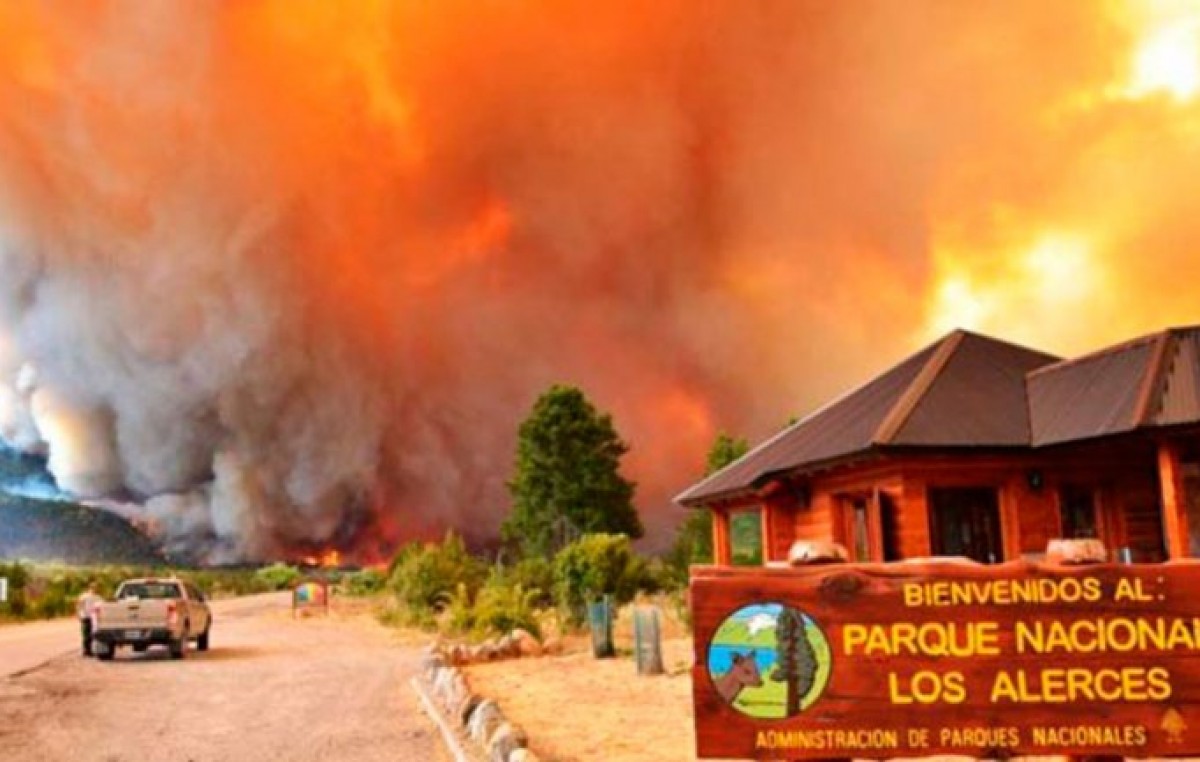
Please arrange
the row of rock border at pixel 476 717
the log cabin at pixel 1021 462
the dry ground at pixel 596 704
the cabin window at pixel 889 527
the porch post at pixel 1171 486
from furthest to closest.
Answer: the cabin window at pixel 889 527 → the log cabin at pixel 1021 462 → the porch post at pixel 1171 486 → the dry ground at pixel 596 704 → the row of rock border at pixel 476 717

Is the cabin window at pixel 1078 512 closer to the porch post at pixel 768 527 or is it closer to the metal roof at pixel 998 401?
Answer: the metal roof at pixel 998 401

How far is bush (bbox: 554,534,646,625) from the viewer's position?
1094 inches

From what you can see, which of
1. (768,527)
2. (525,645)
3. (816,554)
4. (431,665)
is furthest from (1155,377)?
(525,645)

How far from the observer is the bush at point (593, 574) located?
91.1 ft

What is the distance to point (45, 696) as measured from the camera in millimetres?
16625

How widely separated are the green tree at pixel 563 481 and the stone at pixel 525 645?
3223 centimetres

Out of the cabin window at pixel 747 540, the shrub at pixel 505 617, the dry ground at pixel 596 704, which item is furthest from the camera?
the cabin window at pixel 747 540

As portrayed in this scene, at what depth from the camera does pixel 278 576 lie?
315 ft

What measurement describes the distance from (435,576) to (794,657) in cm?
3135

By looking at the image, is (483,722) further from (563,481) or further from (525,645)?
(563,481)

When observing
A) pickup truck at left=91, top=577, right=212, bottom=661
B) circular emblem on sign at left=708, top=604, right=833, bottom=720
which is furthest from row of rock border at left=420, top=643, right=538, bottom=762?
pickup truck at left=91, top=577, right=212, bottom=661

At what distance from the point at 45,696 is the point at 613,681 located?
9.54 metres

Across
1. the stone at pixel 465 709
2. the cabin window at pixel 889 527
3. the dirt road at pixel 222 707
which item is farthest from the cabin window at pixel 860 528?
the dirt road at pixel 222 707

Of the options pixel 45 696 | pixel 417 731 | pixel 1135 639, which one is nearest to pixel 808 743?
pixel 1135 639
